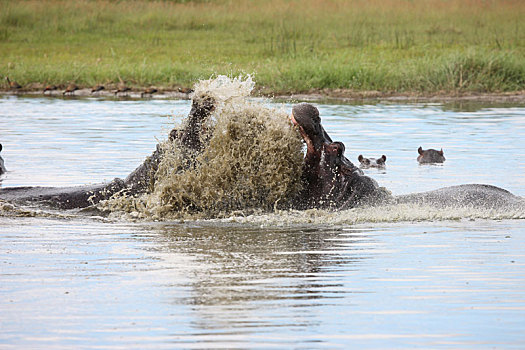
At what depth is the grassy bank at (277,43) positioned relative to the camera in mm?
21656

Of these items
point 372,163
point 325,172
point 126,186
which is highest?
point 325,172

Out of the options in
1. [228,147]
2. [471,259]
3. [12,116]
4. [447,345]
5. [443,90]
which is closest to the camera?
[447,345]

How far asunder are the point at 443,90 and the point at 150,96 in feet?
19.6

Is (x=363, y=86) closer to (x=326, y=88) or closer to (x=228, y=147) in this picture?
(x=326, y=88)

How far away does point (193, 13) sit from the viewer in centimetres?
3209

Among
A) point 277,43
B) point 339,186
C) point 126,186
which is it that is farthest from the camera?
point 277,43

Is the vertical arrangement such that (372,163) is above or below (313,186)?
below

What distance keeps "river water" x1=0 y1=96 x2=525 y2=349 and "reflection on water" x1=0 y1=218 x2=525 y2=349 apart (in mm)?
11

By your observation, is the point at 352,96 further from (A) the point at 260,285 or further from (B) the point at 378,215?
(A) the point at 260,285

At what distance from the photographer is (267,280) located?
579cm

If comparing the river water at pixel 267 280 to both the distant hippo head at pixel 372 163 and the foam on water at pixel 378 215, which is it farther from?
the distant hippo head at pixel 372 163

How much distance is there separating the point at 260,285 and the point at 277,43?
2189cm

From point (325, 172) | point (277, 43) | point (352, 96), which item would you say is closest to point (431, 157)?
point (325, 172)

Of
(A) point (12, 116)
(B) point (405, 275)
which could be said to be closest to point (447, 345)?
(B) point (405, 275)
